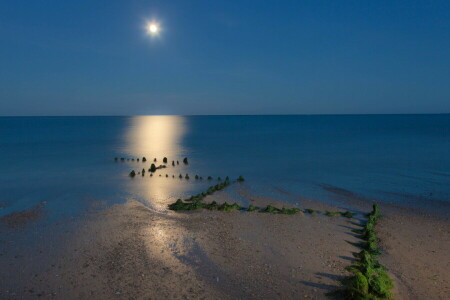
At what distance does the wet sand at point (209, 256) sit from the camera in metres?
9.93

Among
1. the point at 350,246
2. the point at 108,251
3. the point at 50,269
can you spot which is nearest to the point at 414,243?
the point at 350,246

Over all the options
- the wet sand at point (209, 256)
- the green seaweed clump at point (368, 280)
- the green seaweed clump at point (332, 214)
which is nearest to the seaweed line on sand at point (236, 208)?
the green seaweed clump at point (332, 214)

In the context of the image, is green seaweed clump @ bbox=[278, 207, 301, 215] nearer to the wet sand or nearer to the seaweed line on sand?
the seaweed line on sand

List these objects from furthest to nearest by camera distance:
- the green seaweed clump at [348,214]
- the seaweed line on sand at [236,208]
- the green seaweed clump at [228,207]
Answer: the green seaweed clump at [228,207] → the seaweed line on sand at [236,208] → the green seaweed clump at [348,214]

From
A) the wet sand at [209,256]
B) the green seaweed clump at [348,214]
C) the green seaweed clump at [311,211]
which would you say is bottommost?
the wet sand at [209,256]

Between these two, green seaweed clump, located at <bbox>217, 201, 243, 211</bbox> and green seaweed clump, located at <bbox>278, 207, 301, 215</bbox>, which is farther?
green seaweed clump, located at <bbox>217, 201, 243, 211</bbox>

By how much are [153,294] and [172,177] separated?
61.0 feet

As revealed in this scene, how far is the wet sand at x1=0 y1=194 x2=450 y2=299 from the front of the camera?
9930 mm

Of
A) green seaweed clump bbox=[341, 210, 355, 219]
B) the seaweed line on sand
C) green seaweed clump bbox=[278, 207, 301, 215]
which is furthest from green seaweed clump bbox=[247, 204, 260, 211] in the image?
green seaweed clump bbox=[341, 210, 355, 219]

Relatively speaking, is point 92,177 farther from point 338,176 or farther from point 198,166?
point 338,176

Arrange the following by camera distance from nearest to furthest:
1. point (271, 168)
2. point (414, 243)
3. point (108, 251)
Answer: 1. point (108, 251)
2. point (414, 243)
3. point (271, 168)

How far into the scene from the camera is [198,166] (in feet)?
114

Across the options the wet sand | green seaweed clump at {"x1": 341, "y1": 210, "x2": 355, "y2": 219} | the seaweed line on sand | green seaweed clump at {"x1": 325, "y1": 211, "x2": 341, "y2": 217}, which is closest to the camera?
the wet sand

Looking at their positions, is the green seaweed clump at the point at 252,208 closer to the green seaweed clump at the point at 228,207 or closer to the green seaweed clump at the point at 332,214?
the green seaweed clump at the point at 228,207
